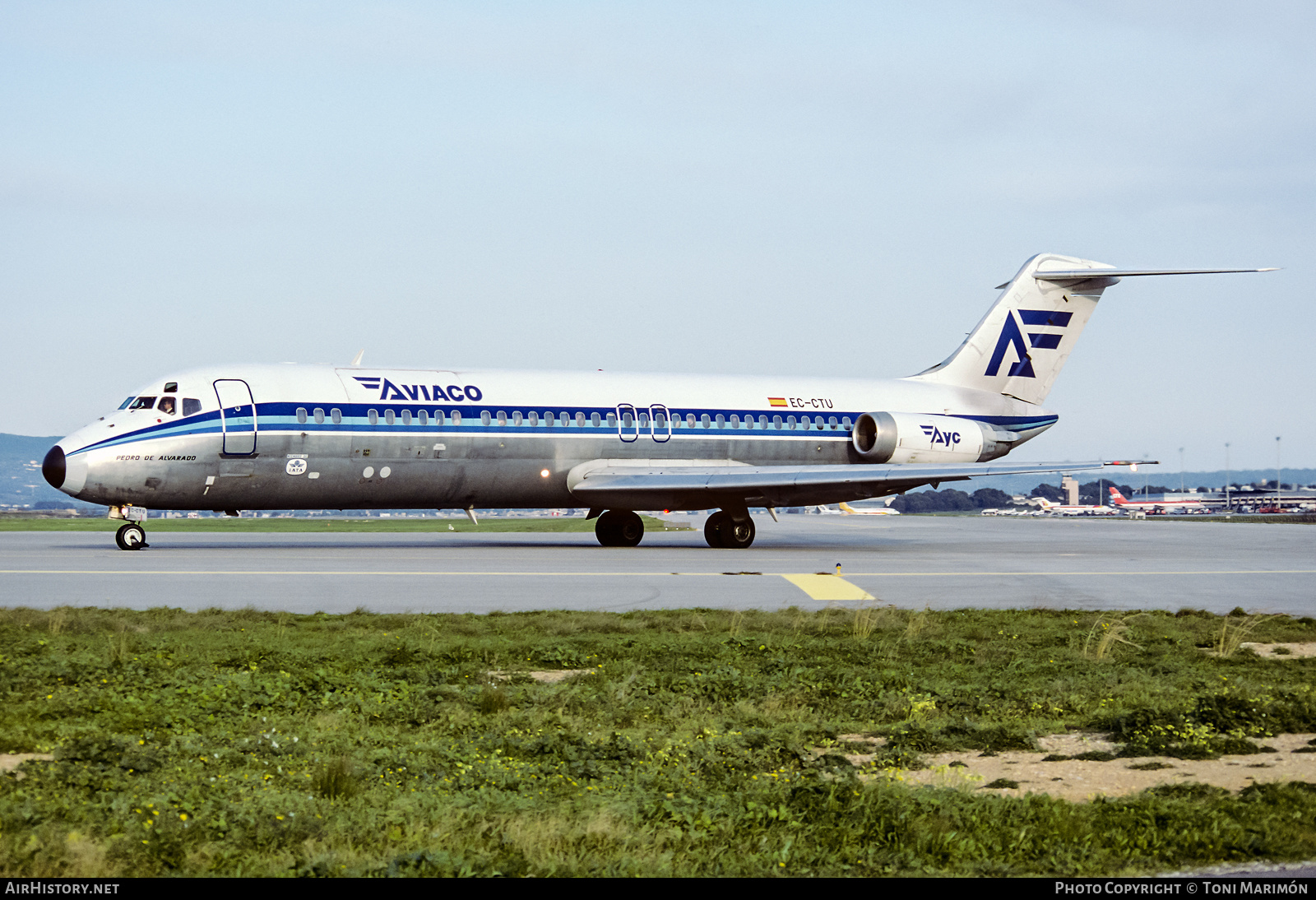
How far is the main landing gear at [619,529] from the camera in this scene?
111ft

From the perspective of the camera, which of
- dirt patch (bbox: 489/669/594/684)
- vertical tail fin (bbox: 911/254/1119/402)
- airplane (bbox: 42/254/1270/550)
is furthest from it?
vertical tail fin (bbox: 911/254/1119/402)

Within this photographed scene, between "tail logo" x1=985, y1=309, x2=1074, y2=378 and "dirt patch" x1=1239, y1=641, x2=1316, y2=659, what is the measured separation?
2609 centimetres

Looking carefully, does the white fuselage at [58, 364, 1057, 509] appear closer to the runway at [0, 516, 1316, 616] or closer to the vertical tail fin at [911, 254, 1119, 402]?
Answer: the runway at [0, 516, 1316, 616]

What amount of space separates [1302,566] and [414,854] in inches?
967

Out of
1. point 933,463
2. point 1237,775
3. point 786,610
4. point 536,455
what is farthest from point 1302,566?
point 1237,775

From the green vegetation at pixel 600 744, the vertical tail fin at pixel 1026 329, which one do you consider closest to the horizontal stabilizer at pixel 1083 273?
the vertical tail fin at pixel 1026 329

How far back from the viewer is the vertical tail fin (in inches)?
1512

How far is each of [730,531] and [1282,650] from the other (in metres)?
20.5

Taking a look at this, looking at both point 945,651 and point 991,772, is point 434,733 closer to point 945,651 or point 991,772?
point 991,772

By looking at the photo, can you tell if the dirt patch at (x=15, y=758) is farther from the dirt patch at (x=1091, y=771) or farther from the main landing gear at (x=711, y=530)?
the main landing gear at (x=711, y=530)

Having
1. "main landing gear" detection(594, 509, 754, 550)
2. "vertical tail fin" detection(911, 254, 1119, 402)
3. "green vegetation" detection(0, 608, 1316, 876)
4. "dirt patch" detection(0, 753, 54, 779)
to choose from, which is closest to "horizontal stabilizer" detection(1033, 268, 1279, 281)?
"vertical tail fin" detection(911, 254, 1119, 402)

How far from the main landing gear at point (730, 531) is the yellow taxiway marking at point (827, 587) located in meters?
10.1

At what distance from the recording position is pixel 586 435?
31703mm

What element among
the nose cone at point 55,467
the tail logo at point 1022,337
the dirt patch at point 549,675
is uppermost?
the tail logo at point 1022,337
